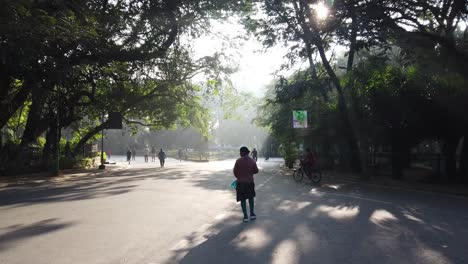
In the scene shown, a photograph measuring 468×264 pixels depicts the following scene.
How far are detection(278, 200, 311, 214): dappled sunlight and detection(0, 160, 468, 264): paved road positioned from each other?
27 millimetres

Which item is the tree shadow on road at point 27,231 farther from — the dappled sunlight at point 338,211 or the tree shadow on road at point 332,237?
the dappled sunlight at point 338,211

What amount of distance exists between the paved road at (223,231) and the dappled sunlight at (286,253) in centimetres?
1

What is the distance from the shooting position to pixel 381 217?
1036 centimetres

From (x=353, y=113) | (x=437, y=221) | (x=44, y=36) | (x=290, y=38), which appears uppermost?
(x=290, y=38)

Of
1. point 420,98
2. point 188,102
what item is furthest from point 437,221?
point 188,102

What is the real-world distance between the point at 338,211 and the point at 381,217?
47.8 inches

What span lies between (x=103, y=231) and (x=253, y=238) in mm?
2832

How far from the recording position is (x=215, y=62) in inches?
1351

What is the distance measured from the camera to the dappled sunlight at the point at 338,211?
1041 centimetres

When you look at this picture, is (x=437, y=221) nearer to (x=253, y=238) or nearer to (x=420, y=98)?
(x=253, y=238)

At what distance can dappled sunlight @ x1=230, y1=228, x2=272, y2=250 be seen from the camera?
7055 millimetres


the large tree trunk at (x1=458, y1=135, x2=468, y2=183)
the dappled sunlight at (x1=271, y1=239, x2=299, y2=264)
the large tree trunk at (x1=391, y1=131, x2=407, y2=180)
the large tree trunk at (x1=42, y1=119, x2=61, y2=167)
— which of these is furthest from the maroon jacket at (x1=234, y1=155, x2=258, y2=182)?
the large tree trunk at (x1=42, y1=119, x2=61, y2=167)

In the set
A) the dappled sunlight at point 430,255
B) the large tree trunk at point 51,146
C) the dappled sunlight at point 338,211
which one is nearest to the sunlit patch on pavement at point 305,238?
the dappled sunlight at point 430,255

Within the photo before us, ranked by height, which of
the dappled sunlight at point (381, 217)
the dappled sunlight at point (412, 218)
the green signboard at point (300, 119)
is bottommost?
the dappled sunlight at point (412, 218)
